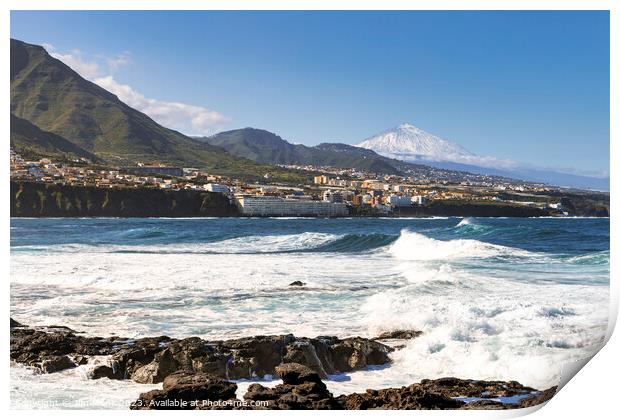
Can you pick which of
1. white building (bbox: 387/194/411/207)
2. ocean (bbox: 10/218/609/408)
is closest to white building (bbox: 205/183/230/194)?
ocean (bbox: 10/218/609/408)

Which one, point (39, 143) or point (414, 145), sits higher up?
point (414, 145)

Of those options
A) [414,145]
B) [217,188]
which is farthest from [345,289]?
[217,188]

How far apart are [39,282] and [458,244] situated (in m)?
5.40

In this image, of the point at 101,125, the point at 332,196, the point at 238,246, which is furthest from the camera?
the point at 238,246

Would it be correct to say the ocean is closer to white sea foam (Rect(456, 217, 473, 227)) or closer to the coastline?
white sea foam (Rect(456, 217, 473, 227))

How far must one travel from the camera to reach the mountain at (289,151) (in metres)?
7.31

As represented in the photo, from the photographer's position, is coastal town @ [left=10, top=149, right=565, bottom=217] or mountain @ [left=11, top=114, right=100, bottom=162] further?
coastal town @ [left=10, top=149, right=565, bottom=217]

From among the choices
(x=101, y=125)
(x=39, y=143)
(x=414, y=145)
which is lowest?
(x=39, y=143)

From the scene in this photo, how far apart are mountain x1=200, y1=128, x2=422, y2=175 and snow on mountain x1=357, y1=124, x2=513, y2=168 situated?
0.92ft

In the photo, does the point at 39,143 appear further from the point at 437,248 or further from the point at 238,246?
the point at 437,248

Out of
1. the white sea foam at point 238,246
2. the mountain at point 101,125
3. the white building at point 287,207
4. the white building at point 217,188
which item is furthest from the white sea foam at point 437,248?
the white building at point 217,188

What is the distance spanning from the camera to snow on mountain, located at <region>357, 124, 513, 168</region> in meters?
7.15

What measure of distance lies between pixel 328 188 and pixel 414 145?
180cm

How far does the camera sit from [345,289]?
7.50 m
